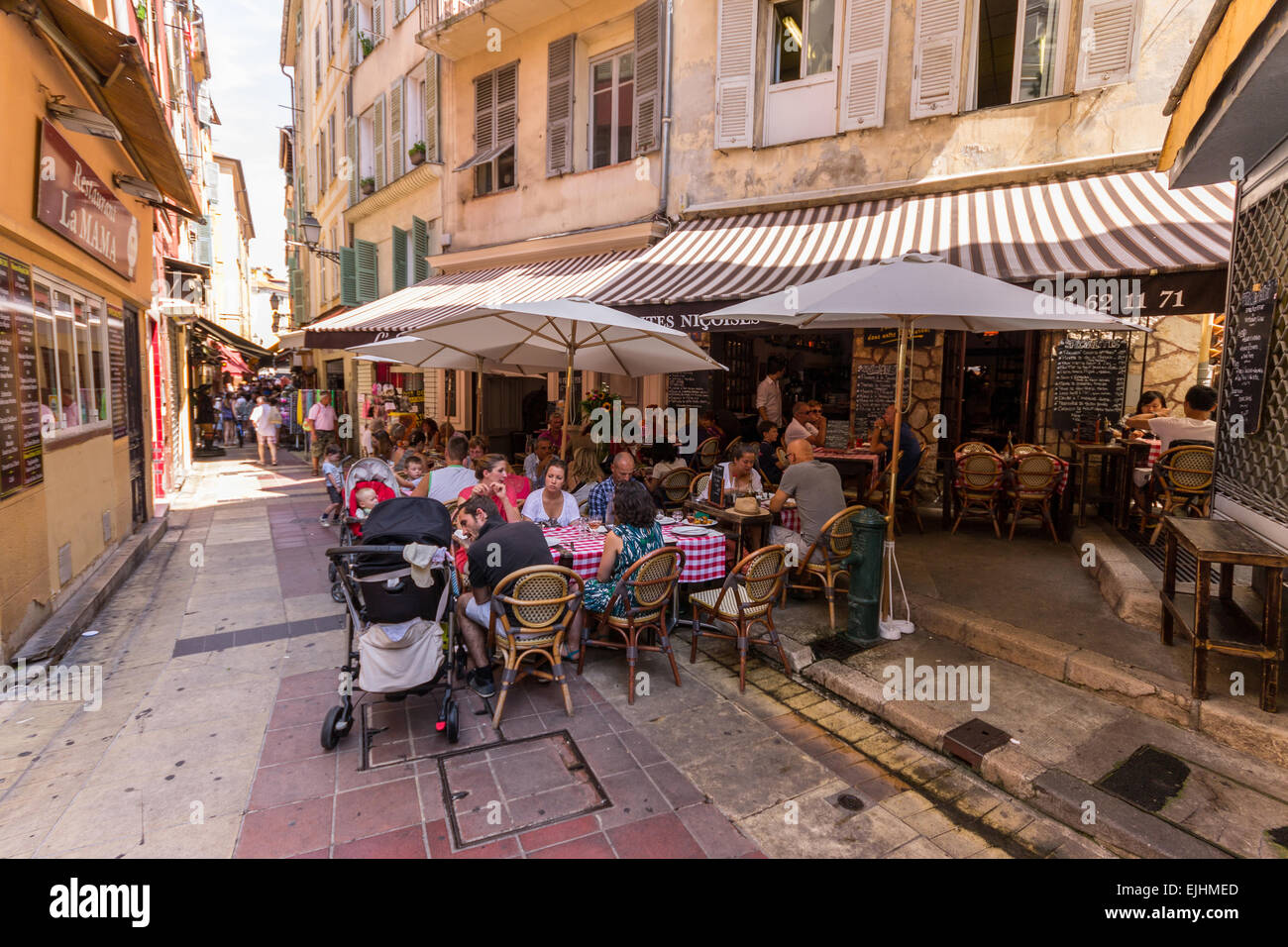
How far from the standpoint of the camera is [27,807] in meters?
3.28

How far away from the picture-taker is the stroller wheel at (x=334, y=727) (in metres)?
3.69

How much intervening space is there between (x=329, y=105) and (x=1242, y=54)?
22.6 metres

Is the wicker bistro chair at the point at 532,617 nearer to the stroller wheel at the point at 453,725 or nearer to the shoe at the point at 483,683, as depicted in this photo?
the shoe at the point at 483,683

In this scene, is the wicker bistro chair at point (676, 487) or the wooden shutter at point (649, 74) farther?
the wooden shutter at point (649, 74)

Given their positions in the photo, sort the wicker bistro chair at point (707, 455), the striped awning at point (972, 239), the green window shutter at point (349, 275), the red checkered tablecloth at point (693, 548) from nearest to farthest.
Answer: the red checkered tablecloth at point (693, 548)
the striped awning at point (972, 239)
the wicker bistro chair at point (707, 455)
the green window shutter at point (349, 275)

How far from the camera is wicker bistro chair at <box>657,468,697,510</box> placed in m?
7.95

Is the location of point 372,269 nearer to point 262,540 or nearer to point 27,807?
point 262,540

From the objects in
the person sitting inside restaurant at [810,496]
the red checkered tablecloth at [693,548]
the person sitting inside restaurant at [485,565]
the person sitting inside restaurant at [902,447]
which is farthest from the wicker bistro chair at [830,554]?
the person sitting inside restaurant at [485,565]

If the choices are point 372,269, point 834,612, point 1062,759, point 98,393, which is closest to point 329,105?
point 372,269

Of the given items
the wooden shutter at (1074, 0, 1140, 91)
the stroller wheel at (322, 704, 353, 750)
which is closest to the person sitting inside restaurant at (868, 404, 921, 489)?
the wooden shutter at (1074, 0, 1140, 91)

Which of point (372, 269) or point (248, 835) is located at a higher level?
point (372, 269)

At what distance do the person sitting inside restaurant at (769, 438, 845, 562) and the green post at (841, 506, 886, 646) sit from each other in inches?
21.2

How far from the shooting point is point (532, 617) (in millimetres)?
4129

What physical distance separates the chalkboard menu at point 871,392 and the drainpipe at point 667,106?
12.3 ft
